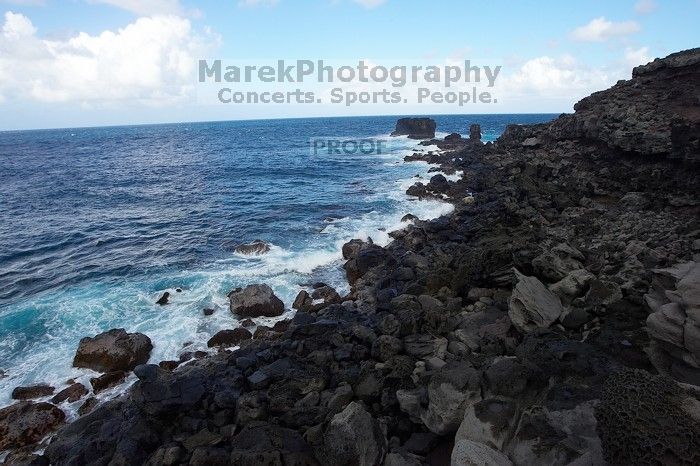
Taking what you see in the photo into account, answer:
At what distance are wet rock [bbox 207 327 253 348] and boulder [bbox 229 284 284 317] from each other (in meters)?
1.45

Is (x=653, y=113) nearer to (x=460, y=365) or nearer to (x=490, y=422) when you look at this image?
(x=460, y=365)

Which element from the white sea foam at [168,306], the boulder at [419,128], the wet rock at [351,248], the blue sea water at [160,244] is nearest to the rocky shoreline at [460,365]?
the white sea foam at [168,306]

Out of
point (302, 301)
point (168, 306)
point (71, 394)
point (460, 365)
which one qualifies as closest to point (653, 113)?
point (302, 301)

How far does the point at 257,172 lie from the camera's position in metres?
53.4

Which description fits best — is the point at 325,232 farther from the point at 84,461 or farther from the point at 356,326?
the point at 84,461

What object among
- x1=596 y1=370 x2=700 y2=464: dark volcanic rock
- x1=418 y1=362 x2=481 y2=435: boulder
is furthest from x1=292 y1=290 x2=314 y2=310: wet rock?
x1=596 y1=370 x2=700 y2=464: dark volcanic rock

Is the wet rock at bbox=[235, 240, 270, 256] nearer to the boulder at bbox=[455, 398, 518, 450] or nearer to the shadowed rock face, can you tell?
the boulder at bbox=[455, 398, 518, 450]

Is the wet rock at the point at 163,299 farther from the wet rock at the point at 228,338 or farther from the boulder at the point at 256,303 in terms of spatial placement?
the wet rock at the point at 228,338

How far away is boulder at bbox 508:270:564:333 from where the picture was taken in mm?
11086

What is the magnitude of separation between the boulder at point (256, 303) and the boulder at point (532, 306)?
952 cm

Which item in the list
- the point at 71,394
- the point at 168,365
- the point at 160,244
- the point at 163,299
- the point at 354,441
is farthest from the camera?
the point at 160,244

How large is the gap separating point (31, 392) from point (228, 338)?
607cm

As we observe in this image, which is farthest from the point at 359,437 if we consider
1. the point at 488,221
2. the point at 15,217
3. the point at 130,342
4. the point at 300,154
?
the point at 300,154

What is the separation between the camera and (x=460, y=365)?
29.0 feet
